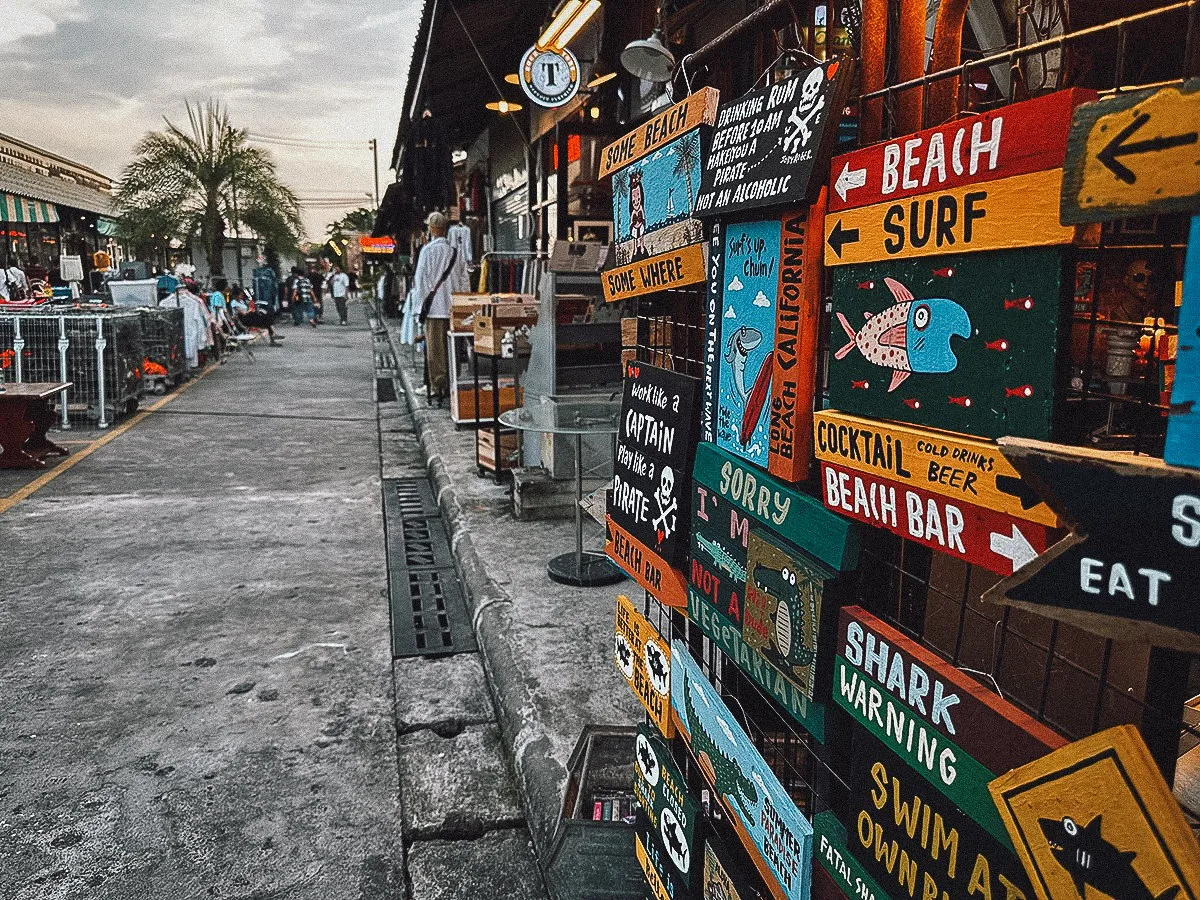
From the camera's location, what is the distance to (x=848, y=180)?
1.43 meters

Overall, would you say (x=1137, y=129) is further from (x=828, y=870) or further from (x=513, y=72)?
(x=513, y=72)

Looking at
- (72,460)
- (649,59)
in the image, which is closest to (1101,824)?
(649,59)

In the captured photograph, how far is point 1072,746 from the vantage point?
0.99 meters

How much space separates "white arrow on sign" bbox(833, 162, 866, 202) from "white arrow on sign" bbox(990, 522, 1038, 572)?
1.99 ft

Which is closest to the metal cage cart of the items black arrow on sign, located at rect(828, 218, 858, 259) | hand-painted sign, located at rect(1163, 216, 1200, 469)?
black arrow on sign, located at rect(828, 218, 858, 259)

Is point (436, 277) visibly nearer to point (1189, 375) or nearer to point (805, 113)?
point (805, 113)

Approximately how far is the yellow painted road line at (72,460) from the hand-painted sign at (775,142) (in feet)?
22.2

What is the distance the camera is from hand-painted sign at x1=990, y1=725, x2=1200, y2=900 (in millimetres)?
887

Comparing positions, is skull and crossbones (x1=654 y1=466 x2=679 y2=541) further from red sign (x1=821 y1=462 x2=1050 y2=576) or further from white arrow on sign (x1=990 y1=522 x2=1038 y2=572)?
white arrow on sign (x1=990 y1=522 x2=1038 y2=572)

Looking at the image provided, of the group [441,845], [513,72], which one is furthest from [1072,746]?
[513,72]

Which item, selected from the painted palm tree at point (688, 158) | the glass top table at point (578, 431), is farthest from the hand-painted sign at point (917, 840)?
the glass top table at point (578, 431)

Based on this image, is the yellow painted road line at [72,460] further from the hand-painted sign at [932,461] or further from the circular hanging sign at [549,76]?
the hand-painted sign at [932,461]

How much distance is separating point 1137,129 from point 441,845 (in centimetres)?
274

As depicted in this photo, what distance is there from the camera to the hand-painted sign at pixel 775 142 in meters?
1.44
